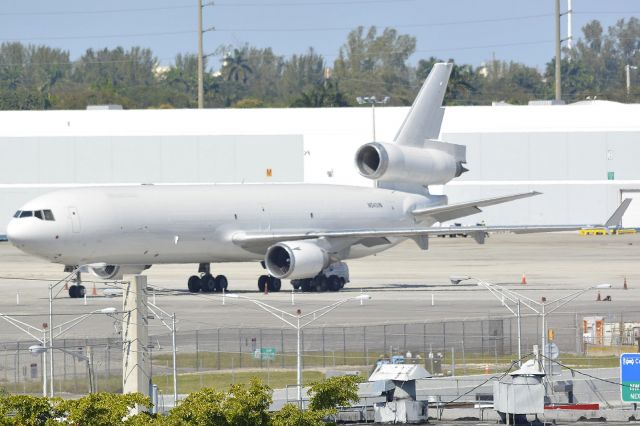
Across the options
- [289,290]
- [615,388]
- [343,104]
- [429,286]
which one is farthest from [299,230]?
[343,104]

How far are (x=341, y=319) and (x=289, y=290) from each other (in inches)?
514

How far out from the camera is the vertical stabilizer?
68.5 meters

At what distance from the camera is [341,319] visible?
51375 mm

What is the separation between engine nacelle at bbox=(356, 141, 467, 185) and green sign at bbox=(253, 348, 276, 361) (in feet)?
85.2

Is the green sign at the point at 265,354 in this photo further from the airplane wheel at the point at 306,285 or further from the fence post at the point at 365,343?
the airplane wheel at the point at 306,285

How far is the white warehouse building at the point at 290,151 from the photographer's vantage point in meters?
118

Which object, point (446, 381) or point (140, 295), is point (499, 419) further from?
point (140, 295)

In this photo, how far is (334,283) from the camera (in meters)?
62.8

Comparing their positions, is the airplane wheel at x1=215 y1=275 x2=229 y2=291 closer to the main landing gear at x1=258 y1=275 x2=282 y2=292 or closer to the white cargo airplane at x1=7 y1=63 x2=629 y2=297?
the white cargo airplane at x1=7 y1=63 x2=629 y2=297

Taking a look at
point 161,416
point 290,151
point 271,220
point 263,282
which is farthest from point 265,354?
point 290,151

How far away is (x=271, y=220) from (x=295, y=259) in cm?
376

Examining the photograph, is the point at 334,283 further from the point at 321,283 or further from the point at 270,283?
the point at 270,283

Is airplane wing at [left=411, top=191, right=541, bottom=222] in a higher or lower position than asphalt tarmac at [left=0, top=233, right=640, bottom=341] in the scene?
higher

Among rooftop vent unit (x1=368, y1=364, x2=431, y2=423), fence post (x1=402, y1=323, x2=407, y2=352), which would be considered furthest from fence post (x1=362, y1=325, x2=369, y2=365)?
rooftop vent unit (x1=368, y1=364, x2=431, y2=423)
